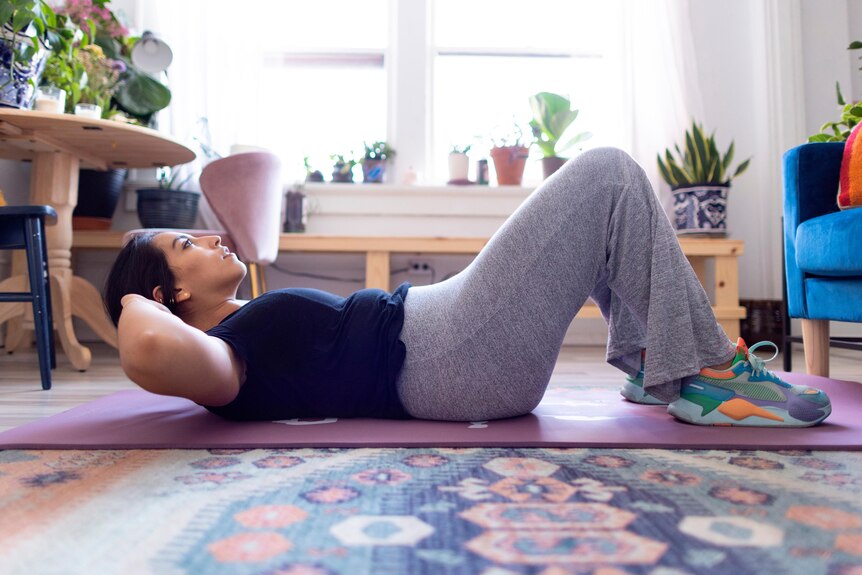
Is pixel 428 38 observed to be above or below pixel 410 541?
above

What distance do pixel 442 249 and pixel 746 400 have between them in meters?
2.04

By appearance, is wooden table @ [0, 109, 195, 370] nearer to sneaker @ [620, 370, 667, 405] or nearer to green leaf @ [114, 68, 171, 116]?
green leaf @ [114, 68, 171, 116]

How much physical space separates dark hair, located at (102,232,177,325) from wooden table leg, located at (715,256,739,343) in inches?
105

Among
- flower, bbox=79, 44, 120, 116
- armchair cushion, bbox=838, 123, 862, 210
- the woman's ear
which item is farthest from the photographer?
flower, bbox=79, 44, 120, 116

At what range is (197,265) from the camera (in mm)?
1200

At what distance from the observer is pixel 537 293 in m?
1.14

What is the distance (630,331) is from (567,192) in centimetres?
39

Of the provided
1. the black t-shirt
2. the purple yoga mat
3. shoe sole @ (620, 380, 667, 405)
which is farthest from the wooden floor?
the black t-shirt

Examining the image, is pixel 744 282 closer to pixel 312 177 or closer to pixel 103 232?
pixel 312 177

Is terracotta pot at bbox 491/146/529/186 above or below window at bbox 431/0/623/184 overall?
below

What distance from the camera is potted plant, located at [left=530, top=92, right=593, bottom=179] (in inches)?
133

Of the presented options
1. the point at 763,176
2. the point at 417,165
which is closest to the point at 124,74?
the point at 417,165

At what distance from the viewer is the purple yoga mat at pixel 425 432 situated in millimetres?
1075

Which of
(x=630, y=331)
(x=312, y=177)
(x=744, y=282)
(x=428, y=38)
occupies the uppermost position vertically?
(x=428, y=38)
